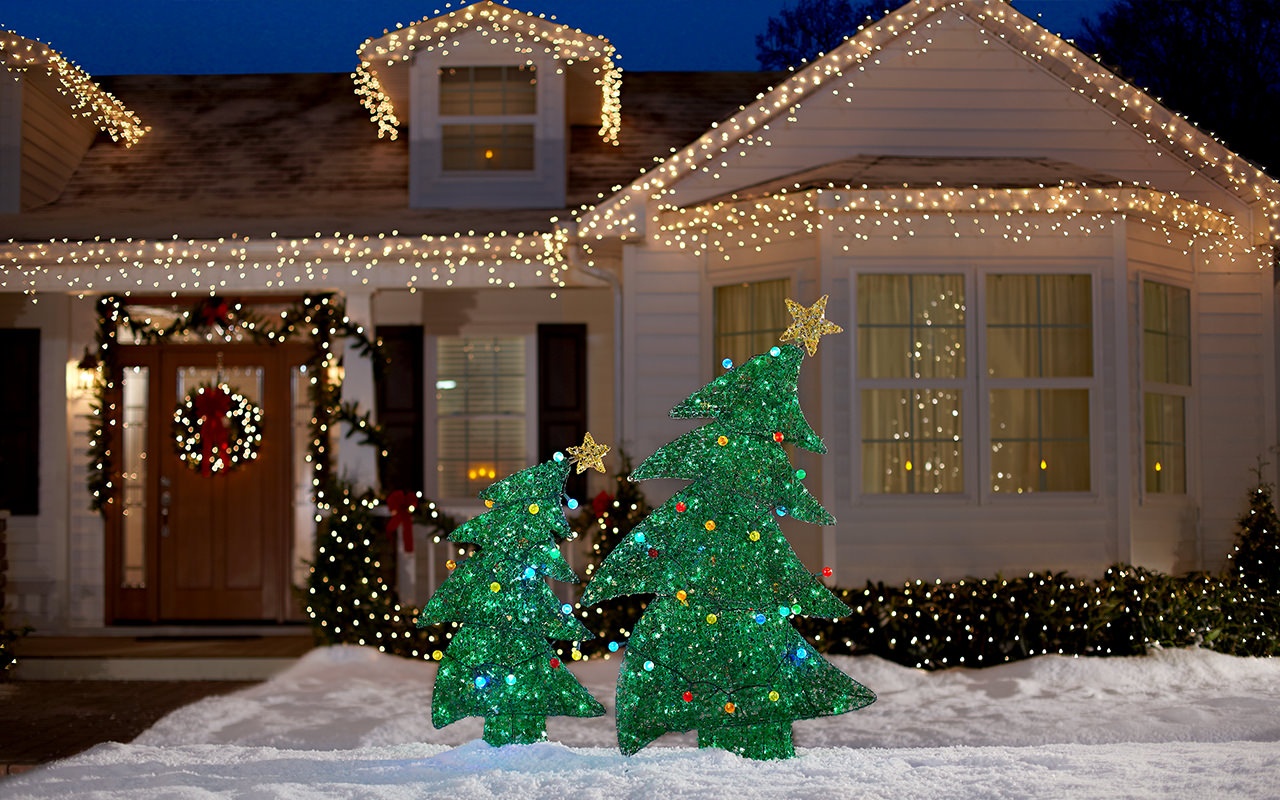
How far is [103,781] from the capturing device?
613cm

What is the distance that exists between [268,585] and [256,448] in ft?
3.76

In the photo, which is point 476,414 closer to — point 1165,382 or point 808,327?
point 1165,382

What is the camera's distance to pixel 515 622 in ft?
22.1

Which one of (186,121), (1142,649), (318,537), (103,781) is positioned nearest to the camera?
(103,781)

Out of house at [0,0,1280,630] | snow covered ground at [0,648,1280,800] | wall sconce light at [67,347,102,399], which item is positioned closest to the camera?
snow covered ground at [0,648,1280,800]

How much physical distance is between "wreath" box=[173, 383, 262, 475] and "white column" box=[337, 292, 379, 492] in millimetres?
1059

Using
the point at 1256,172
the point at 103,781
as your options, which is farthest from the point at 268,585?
the point at 1256,172

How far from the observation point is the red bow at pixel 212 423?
37.4 ft

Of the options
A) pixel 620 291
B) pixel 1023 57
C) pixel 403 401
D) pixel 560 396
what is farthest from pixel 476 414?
pixel 1023 57

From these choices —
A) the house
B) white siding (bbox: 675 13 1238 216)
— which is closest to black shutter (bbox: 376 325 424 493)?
the house

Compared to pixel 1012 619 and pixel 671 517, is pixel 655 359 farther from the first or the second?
pixel 671 517

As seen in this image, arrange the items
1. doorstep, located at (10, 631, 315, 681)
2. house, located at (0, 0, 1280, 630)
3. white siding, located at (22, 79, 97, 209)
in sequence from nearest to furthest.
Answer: house, located at (0, 0, 1280, 630), doorstep, located at (10, 631, 315, 681), white siding, located at (22, 79, 97, 209)

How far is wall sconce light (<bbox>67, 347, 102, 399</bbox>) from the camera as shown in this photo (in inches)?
446

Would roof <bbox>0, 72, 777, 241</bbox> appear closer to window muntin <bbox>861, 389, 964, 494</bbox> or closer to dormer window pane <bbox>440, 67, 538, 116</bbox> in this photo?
dormer window pane <bbox>440, 67, 538, 116</bbox>
